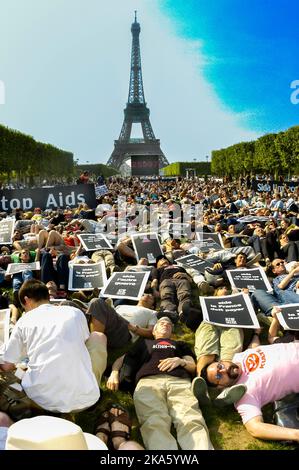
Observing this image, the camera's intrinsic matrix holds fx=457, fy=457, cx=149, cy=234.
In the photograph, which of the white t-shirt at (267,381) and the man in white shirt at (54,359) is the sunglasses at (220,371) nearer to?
the white t-shirt at (267,381)

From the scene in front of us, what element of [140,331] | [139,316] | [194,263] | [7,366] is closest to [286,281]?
[194,263]

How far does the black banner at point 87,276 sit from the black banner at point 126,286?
538 mm

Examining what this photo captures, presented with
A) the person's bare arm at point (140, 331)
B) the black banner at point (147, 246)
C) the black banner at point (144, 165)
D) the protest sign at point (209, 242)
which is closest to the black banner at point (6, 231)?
the black banner at point (147, 246)

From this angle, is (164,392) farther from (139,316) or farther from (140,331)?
(139,316)

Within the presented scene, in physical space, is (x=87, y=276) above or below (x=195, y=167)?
below

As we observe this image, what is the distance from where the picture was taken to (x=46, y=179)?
68188 millimetres

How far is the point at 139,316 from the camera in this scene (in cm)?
699

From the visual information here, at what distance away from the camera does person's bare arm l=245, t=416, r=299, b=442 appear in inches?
171

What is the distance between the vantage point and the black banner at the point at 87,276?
8.89 meters

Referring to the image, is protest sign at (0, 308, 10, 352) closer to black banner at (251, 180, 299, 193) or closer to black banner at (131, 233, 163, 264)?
black banner at (131, 233, 163, 264)

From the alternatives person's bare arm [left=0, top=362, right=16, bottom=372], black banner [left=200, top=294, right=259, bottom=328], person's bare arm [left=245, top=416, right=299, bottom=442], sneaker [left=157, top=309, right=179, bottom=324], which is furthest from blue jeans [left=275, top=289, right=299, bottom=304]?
Answer: person's bare arm [left=0, top=362, right=16, bottom=372]

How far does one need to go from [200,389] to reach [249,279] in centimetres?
390
